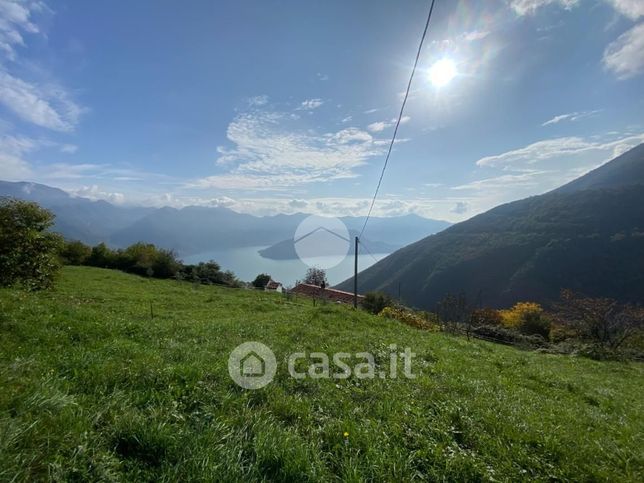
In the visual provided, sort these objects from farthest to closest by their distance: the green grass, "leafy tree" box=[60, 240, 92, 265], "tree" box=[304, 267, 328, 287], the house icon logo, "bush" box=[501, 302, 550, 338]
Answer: "tree" box=[304, 267, 328, 287]
"bush" box=[501, 302, 550, 338]
"leafy tree" box=[60, 240, 92, 265]
the house icon logo
the green grass

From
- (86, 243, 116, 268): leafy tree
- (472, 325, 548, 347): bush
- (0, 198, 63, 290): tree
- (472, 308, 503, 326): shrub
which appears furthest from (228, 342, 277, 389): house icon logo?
(86, 243, 116, 268): leafy tree

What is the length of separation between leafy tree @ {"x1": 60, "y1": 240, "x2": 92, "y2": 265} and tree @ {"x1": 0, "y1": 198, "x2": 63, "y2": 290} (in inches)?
738

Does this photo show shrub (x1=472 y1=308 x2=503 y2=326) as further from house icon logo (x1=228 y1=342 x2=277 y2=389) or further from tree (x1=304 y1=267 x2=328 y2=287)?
house icon logo (x1=228 y1=342 x2=277 y2=389)

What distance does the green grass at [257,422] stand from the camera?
107 inches

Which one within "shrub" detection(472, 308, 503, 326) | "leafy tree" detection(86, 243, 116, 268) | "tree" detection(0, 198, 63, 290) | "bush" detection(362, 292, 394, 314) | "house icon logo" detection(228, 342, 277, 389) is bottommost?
"shrub" detection(472, 308, 503, 326)

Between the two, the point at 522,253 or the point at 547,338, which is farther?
the point at 522,253

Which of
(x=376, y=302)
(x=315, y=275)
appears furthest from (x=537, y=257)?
(x=376, y=302)

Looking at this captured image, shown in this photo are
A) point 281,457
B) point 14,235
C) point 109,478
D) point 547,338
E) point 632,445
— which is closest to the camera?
point 109,478

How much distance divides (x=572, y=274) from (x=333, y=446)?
3954 inches

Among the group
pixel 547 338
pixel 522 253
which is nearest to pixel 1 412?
pixel 547 338

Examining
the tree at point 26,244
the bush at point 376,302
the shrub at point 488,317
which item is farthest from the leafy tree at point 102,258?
the shrub at point 488,317

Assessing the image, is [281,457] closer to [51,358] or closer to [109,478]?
[109,478]

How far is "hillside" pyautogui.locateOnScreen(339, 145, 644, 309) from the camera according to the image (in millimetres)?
78500

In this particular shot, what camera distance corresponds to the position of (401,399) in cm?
480
